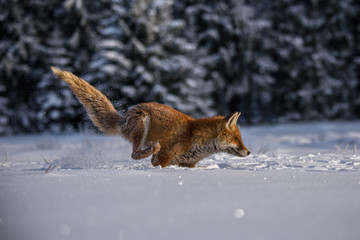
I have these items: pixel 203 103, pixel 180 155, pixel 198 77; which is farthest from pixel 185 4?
pixel 180 155

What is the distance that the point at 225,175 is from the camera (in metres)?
3.71

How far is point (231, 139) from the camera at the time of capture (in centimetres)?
552

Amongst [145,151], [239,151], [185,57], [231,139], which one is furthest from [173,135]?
[185,57]

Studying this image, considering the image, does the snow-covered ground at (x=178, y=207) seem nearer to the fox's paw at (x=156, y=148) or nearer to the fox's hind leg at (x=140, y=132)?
the fox's paw at (x=156, y=148)

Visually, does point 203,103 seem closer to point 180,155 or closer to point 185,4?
point 185,4

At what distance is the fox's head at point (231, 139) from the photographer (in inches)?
215

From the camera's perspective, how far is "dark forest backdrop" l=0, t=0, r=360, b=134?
67.9 ft

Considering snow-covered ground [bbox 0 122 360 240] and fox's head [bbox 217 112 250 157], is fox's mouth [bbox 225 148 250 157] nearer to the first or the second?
fox's head [bbox 217 112 250 157]

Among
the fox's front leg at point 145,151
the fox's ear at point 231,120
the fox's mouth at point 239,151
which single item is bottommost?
the fox's mouth at point 239,151

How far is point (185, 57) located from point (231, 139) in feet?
57.7

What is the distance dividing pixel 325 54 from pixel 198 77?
10.3 metres

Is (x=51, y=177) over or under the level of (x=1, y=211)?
under

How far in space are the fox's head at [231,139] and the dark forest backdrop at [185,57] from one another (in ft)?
46.5

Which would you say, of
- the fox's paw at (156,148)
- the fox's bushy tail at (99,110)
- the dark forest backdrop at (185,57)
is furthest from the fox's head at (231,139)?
the dark forest backdrop at (185,57)
